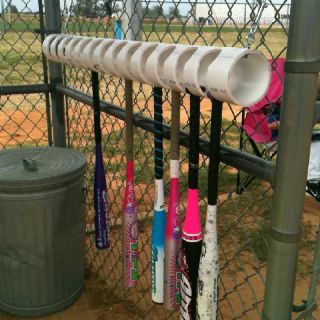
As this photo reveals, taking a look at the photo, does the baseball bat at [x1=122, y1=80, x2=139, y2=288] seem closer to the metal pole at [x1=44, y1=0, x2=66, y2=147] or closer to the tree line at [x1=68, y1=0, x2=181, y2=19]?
the tree line at [x1=68, y1=0, x2=181, y2=19]

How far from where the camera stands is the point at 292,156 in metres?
1.15

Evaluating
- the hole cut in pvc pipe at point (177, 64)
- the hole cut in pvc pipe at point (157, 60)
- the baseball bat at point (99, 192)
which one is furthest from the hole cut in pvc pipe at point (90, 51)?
the hole cut in pvc pipe at point (177, 64)

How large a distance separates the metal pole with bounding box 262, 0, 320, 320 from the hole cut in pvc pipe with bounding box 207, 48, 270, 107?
0.31ft

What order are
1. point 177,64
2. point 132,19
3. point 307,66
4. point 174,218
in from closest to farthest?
point 307,66, point 177,64, point 174,218, point 132,19

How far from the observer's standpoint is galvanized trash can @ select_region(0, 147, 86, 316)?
7.65ft

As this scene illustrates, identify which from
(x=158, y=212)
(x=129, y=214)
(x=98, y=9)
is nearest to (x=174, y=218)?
(x=158, y=212)

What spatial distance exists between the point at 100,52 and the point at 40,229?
1044mm

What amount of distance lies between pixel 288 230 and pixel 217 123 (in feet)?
1.16

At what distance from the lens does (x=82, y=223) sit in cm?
262

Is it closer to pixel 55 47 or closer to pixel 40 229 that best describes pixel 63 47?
pixel 55 47

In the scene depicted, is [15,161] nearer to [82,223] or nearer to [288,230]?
[82,223]

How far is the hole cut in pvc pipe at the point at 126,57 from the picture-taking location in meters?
1.62

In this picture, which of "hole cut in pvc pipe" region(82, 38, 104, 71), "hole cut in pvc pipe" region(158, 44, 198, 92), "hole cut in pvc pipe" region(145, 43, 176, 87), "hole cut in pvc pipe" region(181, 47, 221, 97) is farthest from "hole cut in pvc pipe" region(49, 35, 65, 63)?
"hole cut in pvc pipe" region(181, 47, 221, 97)

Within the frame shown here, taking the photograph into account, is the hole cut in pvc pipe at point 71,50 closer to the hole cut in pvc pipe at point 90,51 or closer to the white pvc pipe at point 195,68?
the hole cut in pvc pipe at point 90,51
